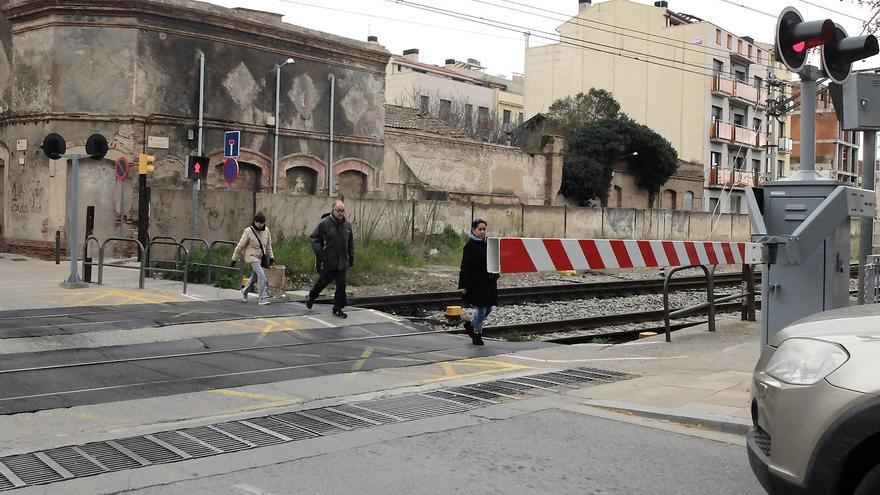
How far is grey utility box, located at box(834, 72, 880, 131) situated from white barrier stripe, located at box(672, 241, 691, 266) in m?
3.24

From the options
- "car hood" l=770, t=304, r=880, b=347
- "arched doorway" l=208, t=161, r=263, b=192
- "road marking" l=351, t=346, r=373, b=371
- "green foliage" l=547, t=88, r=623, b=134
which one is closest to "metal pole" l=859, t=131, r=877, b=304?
"car hood" l=770, t=304, r=880, b=347

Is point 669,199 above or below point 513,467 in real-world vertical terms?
above

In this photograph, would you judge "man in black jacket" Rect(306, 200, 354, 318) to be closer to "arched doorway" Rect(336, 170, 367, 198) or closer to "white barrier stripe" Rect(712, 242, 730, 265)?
"white barrier stripe" Rect(712, 242, 730, 265)

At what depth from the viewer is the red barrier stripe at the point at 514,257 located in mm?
9211

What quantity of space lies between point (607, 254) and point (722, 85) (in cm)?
4825

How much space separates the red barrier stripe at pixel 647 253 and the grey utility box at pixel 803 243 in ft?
9.68

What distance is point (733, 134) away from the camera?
186ft

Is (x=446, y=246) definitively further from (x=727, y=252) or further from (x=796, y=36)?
(x=796, y=36)

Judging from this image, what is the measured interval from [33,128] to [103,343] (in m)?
16.0

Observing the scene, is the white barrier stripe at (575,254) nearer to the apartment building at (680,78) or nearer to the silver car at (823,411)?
the silver car at (823,411)

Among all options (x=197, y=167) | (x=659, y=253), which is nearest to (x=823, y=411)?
(x=659, y=253)

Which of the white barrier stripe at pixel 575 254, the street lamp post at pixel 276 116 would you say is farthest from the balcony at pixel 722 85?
the white barrier stripe at pixel 575 254

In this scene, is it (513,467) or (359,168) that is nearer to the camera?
(513,467)

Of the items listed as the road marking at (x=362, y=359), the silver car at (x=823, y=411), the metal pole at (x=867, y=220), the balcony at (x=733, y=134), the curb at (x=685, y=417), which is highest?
the balcony at (x=733, y=134)
